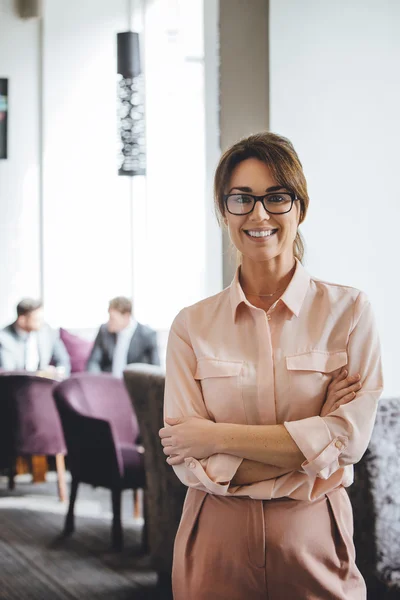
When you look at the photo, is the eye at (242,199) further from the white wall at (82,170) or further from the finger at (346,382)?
the white wall at (82,170)

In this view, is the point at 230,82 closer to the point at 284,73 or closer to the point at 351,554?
the point at 284,73

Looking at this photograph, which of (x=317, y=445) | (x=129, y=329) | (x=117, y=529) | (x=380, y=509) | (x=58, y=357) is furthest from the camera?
(x=58, y=357)

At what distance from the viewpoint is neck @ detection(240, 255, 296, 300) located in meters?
1.84

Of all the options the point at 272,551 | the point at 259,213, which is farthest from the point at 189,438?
the point at 259,213

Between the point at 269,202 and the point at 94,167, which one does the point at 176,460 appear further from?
the point at 94,167

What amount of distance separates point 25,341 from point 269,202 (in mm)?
5049

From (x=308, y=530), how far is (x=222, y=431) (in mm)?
270

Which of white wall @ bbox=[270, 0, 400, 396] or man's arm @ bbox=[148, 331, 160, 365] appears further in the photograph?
man's arm @ bbox=[148, 331, 160, 365]

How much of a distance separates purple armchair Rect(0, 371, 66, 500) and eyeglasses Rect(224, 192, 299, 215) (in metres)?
3.87

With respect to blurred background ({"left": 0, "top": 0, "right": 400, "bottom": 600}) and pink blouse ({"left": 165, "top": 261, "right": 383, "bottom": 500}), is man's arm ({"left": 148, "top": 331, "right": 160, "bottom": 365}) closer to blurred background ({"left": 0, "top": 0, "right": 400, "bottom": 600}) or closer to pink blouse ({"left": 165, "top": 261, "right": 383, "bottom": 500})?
blurred background ({"left": 0, "top": 0, "right": 400, "bottom": 600})

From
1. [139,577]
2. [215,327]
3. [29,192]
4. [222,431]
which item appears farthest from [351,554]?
[29,192]

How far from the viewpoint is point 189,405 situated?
182cm

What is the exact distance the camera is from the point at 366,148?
3273mm

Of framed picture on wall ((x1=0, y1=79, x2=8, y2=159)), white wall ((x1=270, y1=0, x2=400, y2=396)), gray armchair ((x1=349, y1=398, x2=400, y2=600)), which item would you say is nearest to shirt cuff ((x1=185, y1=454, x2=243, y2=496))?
gray armchair ((x1=349, y1=398, x2=400, y2=600))
